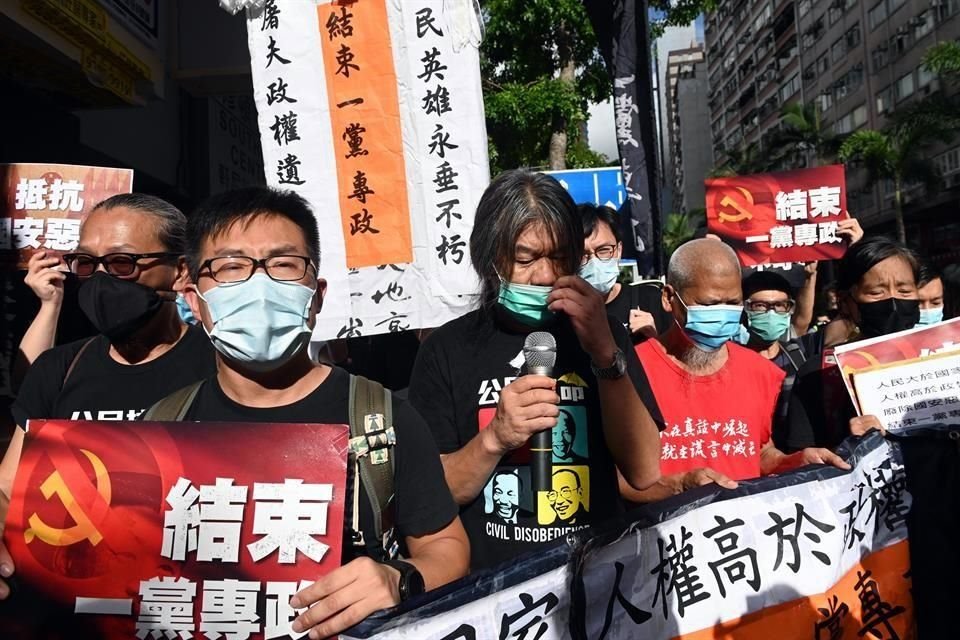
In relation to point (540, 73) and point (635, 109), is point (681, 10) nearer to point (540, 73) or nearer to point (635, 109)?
point (540, 73)

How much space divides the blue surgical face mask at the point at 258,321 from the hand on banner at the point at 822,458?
157 centimetres

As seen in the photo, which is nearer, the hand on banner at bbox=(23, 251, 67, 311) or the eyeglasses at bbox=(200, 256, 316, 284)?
the eyeglasses at bbox=(200, 256, 316, 284)

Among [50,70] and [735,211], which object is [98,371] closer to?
[50,70]

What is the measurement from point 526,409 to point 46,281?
7.33 feet

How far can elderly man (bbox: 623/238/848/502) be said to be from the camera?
2.62 metres

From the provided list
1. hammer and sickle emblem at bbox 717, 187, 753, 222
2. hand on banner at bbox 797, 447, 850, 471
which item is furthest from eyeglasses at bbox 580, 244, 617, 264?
hammer and sickle emblem at bbox 717, 187, 753, 222

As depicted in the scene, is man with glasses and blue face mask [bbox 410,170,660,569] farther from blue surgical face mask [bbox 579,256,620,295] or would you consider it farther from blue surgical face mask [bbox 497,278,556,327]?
blue surgical face mask [bbox 579,256,620,295]

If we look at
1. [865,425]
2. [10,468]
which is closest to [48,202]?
[10,468]

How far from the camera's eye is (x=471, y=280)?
3.65 m

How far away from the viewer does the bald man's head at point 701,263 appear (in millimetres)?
2863

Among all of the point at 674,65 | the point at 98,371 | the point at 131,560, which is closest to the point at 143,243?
the point at 98,371

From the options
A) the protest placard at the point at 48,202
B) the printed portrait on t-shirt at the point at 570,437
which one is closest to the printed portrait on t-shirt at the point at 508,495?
the printed portrait on t-shirt at the point at 570,437

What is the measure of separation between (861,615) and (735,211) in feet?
14.2

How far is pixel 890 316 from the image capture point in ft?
10.0
